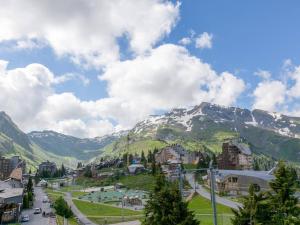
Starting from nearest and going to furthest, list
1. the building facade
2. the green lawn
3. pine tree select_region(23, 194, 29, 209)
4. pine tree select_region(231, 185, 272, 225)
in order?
pine tree select_region(231, 185, 272, 225)
the building facade
pine tree select_region(23, 194, 29, 209)
the green lawn

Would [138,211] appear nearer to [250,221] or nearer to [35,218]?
[35,218]

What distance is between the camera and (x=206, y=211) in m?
97.3

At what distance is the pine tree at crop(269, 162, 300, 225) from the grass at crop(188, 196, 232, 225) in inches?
1226

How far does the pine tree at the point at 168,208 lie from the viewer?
4197 centimetres

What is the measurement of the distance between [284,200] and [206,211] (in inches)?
2266

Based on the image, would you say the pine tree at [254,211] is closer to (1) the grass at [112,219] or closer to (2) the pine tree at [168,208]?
(2) the pine tree at [168,208]

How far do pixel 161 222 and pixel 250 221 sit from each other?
9.73m

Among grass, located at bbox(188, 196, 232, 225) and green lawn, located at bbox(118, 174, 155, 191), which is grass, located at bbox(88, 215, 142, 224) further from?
green lawn, located at bbox(118, 174, 155, 191)

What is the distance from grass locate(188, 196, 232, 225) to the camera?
77.8 metres

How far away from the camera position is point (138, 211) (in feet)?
400

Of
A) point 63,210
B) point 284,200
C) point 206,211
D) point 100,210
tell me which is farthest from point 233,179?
point 284,200

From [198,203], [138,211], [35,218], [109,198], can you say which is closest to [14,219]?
[35,218]

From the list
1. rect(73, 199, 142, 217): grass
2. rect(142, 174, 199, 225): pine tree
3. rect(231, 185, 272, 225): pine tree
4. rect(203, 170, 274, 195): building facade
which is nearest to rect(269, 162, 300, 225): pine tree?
rect(231, 185, 272, 225): pine tree

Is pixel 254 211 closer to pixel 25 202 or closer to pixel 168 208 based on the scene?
pixel 168 208
